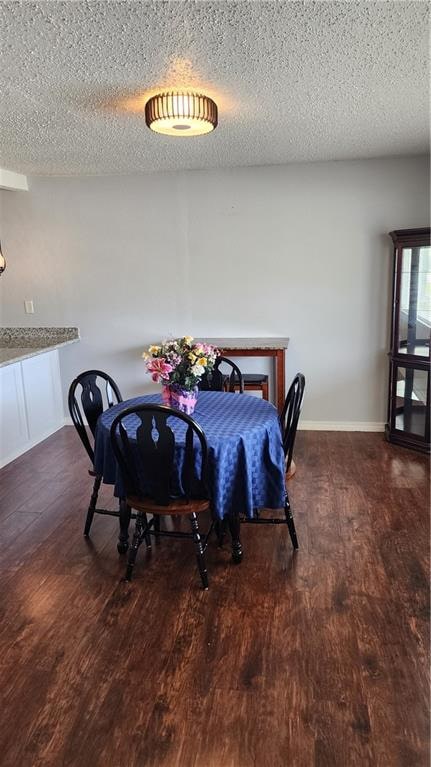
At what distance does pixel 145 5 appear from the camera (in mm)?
1638

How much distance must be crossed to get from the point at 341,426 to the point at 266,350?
3.38ft

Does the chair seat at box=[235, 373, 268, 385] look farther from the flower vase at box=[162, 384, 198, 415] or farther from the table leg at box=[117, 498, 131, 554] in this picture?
the table leg at box=[117, 498, 131, 554]

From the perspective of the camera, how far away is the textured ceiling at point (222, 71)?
1.72 meters

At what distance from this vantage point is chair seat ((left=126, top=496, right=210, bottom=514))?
2.35 meters

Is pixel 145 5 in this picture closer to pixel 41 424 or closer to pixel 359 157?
pixel 359 157

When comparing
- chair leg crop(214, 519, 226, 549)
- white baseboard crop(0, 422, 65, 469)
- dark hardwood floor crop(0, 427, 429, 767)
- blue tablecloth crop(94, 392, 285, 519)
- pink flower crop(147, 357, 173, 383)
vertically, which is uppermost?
pink flower crop(147, 357, 173, 383)

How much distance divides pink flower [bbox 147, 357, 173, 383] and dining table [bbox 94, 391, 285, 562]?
248 millimetres

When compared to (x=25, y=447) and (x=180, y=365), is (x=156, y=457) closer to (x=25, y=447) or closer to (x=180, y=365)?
(x=180, y=365)

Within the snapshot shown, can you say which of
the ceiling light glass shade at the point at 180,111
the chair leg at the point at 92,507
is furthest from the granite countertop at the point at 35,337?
the ceiling light glass shade at the point at 180,111

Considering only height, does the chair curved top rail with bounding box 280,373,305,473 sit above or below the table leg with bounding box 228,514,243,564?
above

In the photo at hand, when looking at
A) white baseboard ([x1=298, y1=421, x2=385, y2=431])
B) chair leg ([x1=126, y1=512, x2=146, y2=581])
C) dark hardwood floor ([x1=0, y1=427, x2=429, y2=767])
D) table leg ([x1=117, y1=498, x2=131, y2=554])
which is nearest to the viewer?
dark hardwood floor ([x1=0, y1=427, x2=429, y2=767])

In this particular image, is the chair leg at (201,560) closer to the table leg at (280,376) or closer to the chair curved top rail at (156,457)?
the chair curved top rail at (156,457)

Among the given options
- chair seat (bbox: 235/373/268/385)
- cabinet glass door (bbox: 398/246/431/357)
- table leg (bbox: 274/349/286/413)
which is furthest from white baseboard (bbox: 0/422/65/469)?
cabinet glass door (bbox: 398/246/431/357)

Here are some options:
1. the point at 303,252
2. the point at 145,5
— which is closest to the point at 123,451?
the point at 145,5
